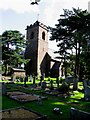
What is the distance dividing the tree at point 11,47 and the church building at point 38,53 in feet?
9.26

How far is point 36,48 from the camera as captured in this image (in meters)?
47.3

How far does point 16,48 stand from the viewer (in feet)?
146

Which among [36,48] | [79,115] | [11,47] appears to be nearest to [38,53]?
[36,48]

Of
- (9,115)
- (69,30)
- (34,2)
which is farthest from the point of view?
(69,30)

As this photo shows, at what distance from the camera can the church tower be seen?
47.1 metres

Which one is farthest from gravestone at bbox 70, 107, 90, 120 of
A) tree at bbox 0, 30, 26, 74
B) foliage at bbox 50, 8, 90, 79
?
tree at bbox 0, 30, 26, 74

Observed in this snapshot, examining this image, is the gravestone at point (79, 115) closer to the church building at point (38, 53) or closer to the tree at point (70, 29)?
the tree at point (70, 29)

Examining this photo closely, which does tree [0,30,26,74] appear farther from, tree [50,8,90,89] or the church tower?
tree [50,8,90,89]

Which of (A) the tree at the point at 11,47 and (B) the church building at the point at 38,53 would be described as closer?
(A) the tree at the point at 11,47

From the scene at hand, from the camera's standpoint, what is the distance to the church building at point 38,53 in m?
47.2

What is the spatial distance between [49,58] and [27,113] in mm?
39661

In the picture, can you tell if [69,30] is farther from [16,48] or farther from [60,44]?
[16,48]

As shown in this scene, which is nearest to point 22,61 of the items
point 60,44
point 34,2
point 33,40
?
point 33,40

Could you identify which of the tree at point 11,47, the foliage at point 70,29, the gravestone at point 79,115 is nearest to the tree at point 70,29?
the foliage at point 70,29
